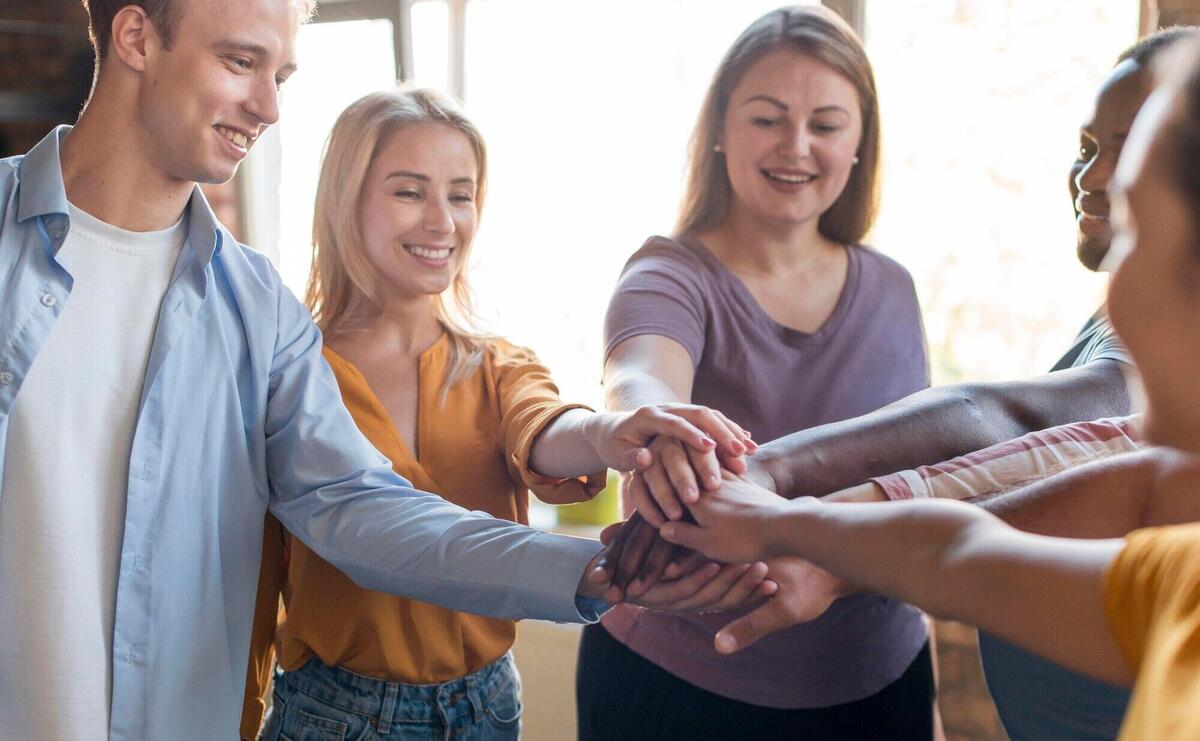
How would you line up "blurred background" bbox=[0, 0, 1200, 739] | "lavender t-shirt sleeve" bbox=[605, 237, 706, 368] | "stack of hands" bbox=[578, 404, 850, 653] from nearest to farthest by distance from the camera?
"stack of hands" bbox=[578, 404, 850, 653] < "lavender t-shirt sleeve" bbox=[605, 237, 706, 368] < "blurred background" bbox=[0, 0, 1200, 739]

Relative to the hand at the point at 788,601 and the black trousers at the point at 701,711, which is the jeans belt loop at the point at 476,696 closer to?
Answer: the black trousers at the point at 701,711

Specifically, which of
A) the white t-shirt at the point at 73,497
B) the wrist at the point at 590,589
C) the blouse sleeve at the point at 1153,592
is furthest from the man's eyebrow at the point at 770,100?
the blouse sleeve at the point at 1153,592

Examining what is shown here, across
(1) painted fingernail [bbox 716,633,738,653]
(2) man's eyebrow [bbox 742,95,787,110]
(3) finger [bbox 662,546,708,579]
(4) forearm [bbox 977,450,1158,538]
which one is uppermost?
(2) man's eyebrow [bbox 742,95,787,110]

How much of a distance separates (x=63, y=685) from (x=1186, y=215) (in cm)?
123

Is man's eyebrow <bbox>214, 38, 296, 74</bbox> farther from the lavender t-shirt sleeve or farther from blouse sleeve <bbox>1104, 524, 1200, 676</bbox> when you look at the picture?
blouse sleeve <bbox>1104, 524, 1200, 676</bbox>

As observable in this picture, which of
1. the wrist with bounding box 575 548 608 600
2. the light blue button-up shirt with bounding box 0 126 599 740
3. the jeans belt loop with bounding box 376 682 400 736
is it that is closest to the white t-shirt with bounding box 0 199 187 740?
the light blue button-up shirt with bounding box 0 126 599 740

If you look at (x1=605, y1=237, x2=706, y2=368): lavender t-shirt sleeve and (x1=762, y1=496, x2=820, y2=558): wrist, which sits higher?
(x1=605, y1=237, x2=706, y2=368): lavender t-shirt sleeve

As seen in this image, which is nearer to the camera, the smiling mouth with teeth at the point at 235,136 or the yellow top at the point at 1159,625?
the yellow top at the point at 1159,625

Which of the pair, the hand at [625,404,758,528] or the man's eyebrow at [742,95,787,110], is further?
the man's eyebrow at [742,95,787,110]

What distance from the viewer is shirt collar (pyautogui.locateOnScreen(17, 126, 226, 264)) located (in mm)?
1361

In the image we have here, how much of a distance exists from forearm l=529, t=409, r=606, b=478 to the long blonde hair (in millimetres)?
194

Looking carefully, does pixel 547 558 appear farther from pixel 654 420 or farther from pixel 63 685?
pixel 63 685

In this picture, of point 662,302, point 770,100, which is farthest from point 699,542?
point 770,100

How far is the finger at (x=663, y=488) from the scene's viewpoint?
146cm
